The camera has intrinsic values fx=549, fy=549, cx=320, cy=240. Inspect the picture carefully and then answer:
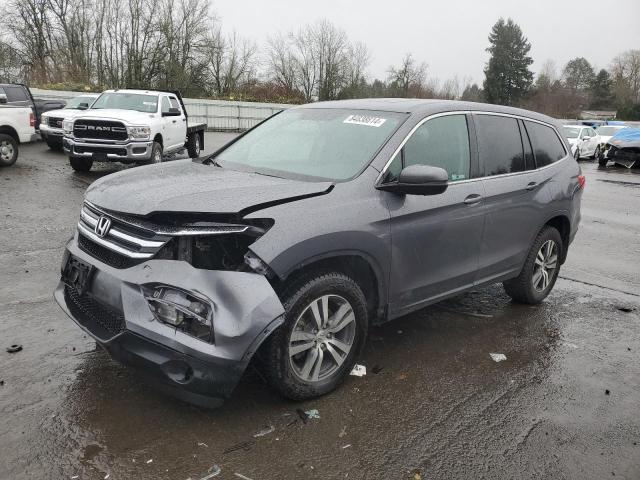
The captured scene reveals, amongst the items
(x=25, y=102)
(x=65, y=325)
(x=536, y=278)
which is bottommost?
(x=65, y=325)

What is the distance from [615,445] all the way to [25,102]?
15010 mm

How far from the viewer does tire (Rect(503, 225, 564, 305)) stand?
16.8 ft

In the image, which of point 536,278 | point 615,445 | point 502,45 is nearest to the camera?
point 615,445

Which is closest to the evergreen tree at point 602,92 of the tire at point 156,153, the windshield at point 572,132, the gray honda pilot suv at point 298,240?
the windshield at point 572,132

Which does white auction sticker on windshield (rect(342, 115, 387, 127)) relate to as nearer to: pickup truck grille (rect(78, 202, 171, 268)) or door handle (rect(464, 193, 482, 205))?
door handle (rect(464, 193, 482, 205))

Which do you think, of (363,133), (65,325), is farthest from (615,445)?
(65,325)

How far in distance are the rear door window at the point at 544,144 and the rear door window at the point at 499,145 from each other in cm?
27

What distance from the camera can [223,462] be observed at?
111 inches

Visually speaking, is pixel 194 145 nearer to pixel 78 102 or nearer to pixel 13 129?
pixel 78 102

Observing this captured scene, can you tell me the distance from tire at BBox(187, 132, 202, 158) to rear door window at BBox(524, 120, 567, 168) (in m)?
11.6

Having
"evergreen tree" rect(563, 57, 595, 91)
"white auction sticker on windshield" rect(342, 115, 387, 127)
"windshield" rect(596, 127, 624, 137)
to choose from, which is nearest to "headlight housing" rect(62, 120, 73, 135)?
"white auction sticker on windshield" rect(342, 115, 387, 127)

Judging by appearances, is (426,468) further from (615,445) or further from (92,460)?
(92,460)

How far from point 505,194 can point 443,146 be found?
2.53 ft

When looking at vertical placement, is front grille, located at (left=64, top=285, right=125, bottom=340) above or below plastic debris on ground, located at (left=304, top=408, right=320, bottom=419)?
above
